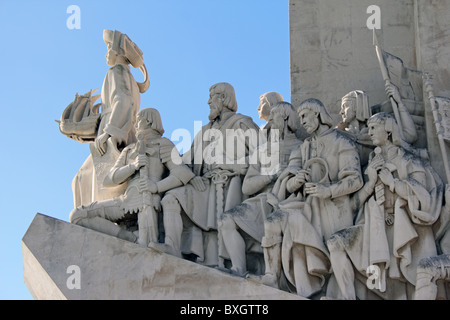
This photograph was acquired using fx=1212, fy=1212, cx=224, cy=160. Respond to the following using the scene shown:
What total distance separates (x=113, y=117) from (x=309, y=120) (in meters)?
2.77

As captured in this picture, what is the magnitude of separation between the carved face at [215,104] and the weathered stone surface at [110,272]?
215 centimetres

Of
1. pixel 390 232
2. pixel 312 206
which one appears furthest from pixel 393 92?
pixel 390 232

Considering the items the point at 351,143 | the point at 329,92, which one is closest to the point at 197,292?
the point at 351,143

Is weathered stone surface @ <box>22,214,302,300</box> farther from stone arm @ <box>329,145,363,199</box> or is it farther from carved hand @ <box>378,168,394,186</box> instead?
carved hand @ <box>378,168,394,186</box>

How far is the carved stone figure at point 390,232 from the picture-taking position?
13.1 meters

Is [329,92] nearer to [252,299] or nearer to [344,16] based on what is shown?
[344,16]

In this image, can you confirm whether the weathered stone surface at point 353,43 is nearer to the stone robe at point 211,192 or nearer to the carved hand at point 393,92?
the carved hand at point 393,92

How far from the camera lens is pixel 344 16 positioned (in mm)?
15703

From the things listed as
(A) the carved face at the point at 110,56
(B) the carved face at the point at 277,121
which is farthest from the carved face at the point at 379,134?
(A) the carved face at the point at 110,56

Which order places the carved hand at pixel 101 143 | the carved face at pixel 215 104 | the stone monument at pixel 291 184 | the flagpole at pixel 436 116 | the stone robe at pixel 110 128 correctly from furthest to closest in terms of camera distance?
the carved hand at pixel 101 143 < the stone robe at pixel 110 128 < the carved face at pixel 215 104 < the flagpole at pixel 436 116 < the stone monument at pixel 291 184

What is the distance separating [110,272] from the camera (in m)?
13.8

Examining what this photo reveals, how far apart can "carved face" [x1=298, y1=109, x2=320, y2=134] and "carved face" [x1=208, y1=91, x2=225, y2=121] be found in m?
1.29

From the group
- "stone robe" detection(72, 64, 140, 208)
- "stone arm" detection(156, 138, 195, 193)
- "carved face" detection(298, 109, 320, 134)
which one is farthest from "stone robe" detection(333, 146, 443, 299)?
"stone robe" detection(72, 64, 140, 208)

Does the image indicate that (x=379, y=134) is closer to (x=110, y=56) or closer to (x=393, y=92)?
(x=393, y=92)
